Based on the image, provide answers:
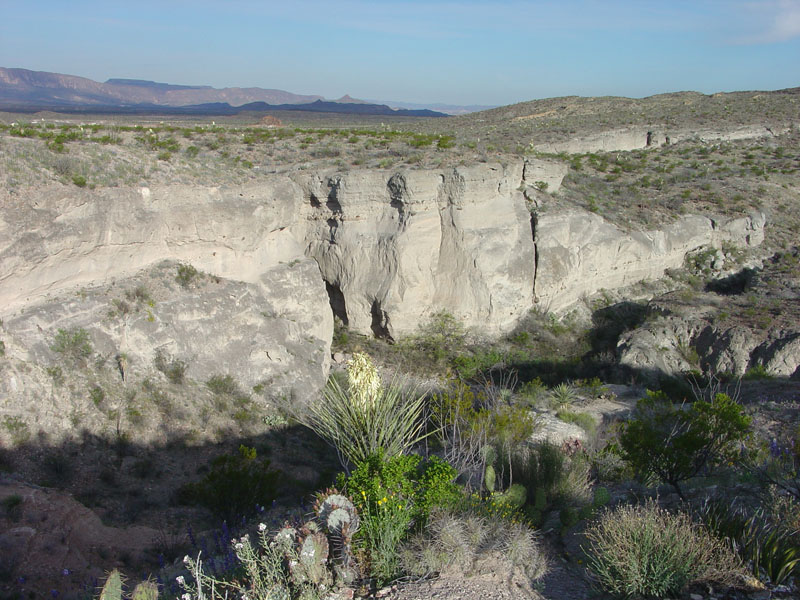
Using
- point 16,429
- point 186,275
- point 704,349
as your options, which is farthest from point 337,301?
point 704,349

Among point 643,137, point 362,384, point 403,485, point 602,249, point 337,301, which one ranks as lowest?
point 337,301

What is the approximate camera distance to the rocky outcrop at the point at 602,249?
17.3 metres

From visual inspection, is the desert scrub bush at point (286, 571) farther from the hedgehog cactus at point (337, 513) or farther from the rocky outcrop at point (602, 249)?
the rocky outcrop at point (602, 249)

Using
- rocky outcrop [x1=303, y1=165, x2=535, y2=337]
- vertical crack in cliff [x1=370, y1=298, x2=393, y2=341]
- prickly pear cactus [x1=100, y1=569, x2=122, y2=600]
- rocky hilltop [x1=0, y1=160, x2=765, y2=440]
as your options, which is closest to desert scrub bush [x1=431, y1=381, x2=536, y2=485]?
prickly pear cactus [x1=100, y1=569, x2=122, y2=600]

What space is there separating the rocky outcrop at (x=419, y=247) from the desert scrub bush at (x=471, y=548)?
32.4 ft

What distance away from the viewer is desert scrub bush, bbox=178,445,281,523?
28.4 ft

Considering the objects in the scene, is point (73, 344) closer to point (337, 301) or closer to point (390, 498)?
point (337, 301)

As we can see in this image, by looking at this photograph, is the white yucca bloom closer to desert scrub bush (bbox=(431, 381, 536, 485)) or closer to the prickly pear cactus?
desert scrub bush (bbox=(431, 381, 536, 485))

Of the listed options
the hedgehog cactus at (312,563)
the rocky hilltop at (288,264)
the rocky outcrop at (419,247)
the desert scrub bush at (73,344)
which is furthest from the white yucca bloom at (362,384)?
the rocky outcrop at (419,247)

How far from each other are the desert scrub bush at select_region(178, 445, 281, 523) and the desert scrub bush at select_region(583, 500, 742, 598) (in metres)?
5.35

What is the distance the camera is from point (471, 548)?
18.9ft

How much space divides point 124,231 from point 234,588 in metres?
8.80

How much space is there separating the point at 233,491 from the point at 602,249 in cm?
1378

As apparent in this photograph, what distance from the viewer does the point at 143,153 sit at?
13852 millimetres
